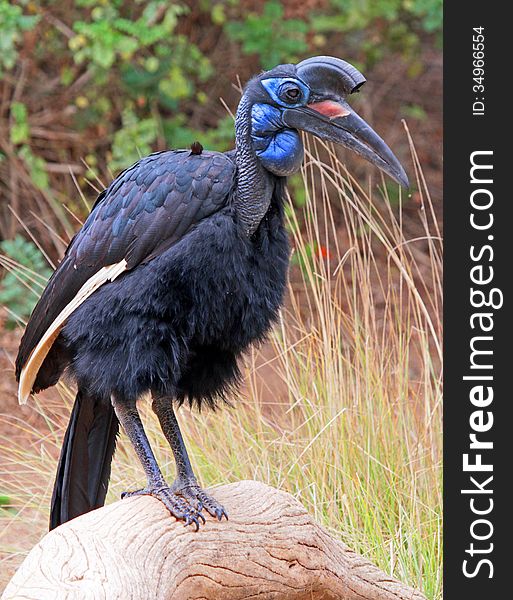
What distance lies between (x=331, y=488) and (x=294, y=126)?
154 cm

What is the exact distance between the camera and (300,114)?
3160mm

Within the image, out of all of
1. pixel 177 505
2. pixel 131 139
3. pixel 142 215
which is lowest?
pixel 177 505

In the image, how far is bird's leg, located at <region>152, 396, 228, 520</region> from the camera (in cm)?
322

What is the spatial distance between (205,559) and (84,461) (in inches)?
26.3

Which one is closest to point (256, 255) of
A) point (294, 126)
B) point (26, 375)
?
point (294, 126)

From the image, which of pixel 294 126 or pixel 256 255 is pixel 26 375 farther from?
pixel 294 126

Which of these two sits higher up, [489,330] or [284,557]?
[489,330]

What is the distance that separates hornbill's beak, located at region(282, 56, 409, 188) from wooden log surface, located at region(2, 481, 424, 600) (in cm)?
109

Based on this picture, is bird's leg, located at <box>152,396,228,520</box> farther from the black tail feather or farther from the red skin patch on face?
the red skin patch on face

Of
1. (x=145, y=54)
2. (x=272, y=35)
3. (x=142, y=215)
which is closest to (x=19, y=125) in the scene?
(x=145, y=54)

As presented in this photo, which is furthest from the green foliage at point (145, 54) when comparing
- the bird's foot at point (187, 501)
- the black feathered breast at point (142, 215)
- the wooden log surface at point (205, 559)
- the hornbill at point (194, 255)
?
the wooden log surface at point (205, 559)

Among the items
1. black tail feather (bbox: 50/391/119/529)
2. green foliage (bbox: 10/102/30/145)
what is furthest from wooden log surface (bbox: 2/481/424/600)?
green foliage (bbox: 10/102/30/145)

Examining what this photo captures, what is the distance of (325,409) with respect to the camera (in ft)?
13.7

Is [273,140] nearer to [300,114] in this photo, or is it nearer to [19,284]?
[300,114]
